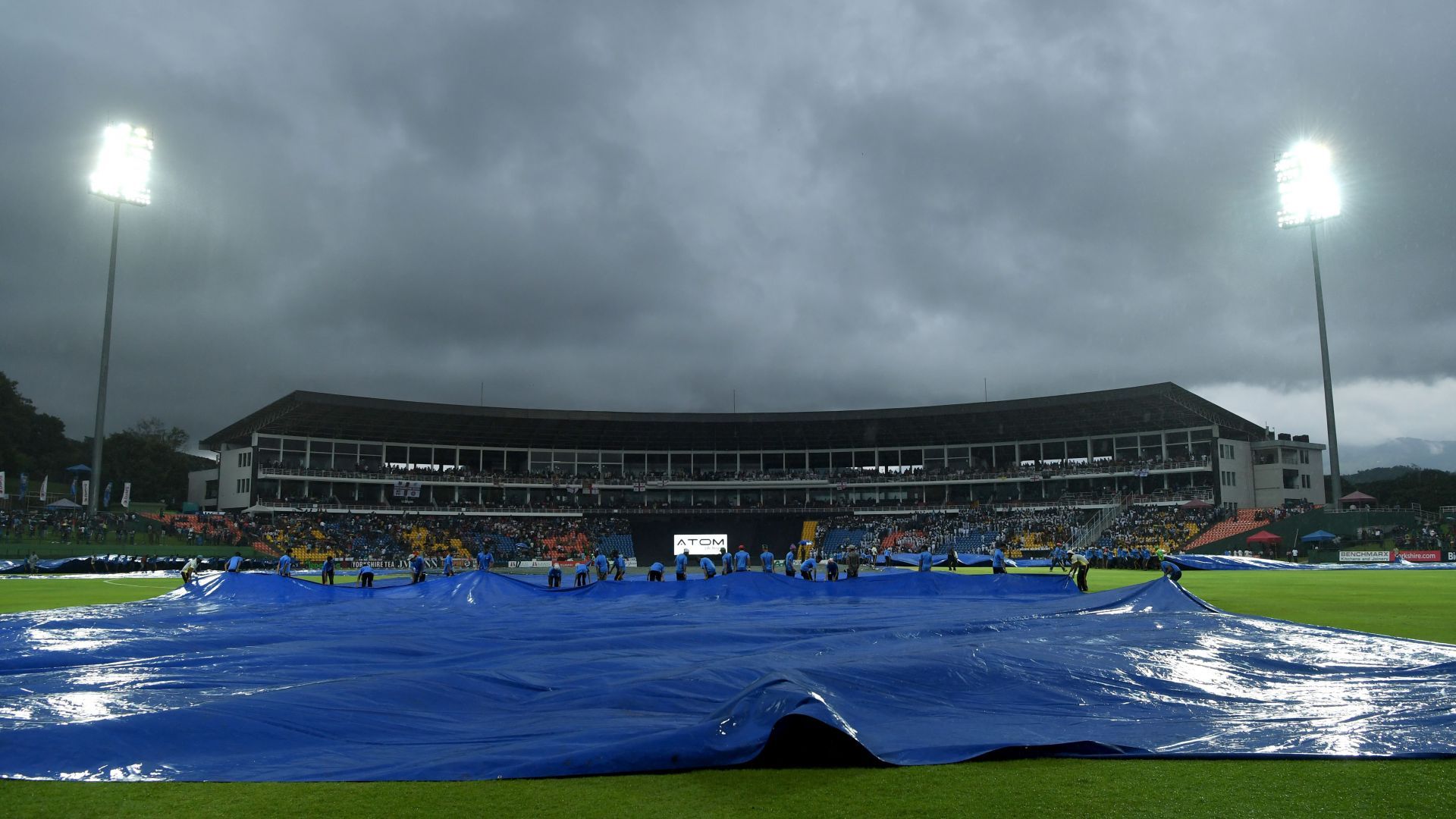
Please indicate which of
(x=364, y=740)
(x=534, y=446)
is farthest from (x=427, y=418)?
(x=364, y=740)

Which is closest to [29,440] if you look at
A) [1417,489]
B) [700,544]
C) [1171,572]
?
[700,544]

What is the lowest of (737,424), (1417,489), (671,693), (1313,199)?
(671,693)

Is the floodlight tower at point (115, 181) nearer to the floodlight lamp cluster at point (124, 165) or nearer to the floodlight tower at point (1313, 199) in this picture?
the floodlight lamp cluster at point (124, 165)

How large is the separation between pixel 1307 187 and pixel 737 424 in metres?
38.4

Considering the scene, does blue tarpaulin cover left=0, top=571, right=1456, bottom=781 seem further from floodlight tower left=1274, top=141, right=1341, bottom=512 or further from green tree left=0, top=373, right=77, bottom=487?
green tree left=0, top=373, right=77, bottom=487

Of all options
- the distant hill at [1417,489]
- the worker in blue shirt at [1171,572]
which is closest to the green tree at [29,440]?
the worker in blue shirt at [1171,572]

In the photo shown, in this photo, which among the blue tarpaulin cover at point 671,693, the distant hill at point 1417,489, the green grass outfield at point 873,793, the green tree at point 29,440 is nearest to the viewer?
the green grass outfield at point 873,793

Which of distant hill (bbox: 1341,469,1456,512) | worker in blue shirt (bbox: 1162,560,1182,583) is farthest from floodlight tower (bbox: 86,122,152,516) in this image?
distant hill (bbox: 1341,469,1456,512)

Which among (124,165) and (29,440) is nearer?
(124,165)

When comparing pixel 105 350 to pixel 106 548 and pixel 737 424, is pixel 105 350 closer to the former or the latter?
pixel 106 548

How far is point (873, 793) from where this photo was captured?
4.65 metres

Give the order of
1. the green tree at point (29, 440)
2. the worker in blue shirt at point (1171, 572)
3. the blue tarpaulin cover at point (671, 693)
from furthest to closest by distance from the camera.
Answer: the green tree at point (29, 440)
the worker in blue shirt at point (1171, 572)
the blue tarpaulin cover at point (671, 693)

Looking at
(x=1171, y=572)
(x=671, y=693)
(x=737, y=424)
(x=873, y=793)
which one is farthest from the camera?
(x=737, y=424)

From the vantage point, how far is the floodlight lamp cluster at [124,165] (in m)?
38.8
